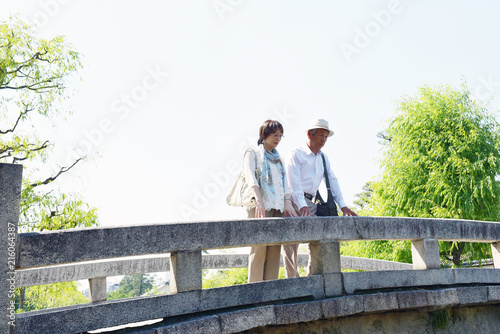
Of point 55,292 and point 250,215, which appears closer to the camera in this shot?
point 250,215

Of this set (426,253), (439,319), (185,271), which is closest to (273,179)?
(185,271)

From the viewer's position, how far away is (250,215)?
4332mm

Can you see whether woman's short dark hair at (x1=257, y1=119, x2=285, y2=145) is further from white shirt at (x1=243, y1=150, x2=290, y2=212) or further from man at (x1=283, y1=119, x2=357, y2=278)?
man at (x1=283, y1=119, x2=357, y2=278)

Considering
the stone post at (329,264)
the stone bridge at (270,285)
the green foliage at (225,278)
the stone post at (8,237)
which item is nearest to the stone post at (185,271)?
the stone bridge at (270,285)

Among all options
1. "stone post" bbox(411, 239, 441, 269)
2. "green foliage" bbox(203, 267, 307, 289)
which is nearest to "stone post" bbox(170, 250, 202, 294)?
"stone post" bbox(411, 239, 441, 269)

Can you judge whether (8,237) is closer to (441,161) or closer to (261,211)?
(261,211)

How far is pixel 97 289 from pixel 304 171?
3231 mm

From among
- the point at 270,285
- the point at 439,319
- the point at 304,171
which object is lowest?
the point at 439,319

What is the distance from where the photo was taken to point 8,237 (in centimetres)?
273

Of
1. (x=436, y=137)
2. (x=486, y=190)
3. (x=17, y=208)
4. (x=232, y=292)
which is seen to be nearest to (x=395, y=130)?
(x=436, y=137)

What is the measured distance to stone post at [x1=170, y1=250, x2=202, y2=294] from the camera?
338 cm

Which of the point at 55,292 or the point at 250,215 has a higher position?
the point at 250,215

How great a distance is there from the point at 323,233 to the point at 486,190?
39.9 ft

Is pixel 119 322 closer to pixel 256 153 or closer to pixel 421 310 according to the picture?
pixel 256 153
